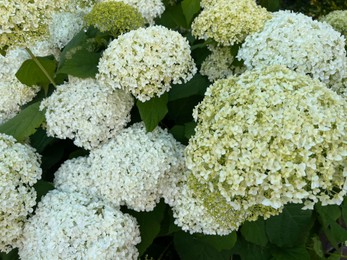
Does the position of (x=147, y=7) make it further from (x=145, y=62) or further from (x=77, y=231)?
(x=77, y=231)

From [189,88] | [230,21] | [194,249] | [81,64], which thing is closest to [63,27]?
[81,64]

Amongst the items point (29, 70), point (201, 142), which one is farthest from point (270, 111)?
point (29, 70)

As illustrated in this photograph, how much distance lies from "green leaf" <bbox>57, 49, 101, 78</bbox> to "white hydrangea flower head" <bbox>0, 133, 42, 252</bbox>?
30cm

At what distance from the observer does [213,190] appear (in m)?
1.27

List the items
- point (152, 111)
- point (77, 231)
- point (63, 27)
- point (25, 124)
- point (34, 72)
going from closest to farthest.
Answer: point (77, 231), point (152, 111), point (25, 124), point (34, 72), point (63, 27)

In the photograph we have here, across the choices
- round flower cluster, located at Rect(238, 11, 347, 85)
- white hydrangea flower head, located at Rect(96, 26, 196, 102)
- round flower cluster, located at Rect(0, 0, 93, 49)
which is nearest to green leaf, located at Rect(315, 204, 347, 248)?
round flower cluster, located at Rect(238, 11, 347, 85)

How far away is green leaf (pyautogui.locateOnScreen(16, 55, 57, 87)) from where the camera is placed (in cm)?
177

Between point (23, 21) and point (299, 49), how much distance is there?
846 millimetres

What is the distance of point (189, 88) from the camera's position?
5.52ft

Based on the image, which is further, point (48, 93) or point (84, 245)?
point (48, 93)

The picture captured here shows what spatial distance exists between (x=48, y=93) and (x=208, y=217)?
828 mm

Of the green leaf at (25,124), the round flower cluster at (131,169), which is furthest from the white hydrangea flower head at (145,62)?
the green leaf at (25,124)

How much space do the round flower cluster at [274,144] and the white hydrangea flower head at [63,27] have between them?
861 mm

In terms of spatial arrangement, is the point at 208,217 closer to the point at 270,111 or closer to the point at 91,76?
the point at 270,111
